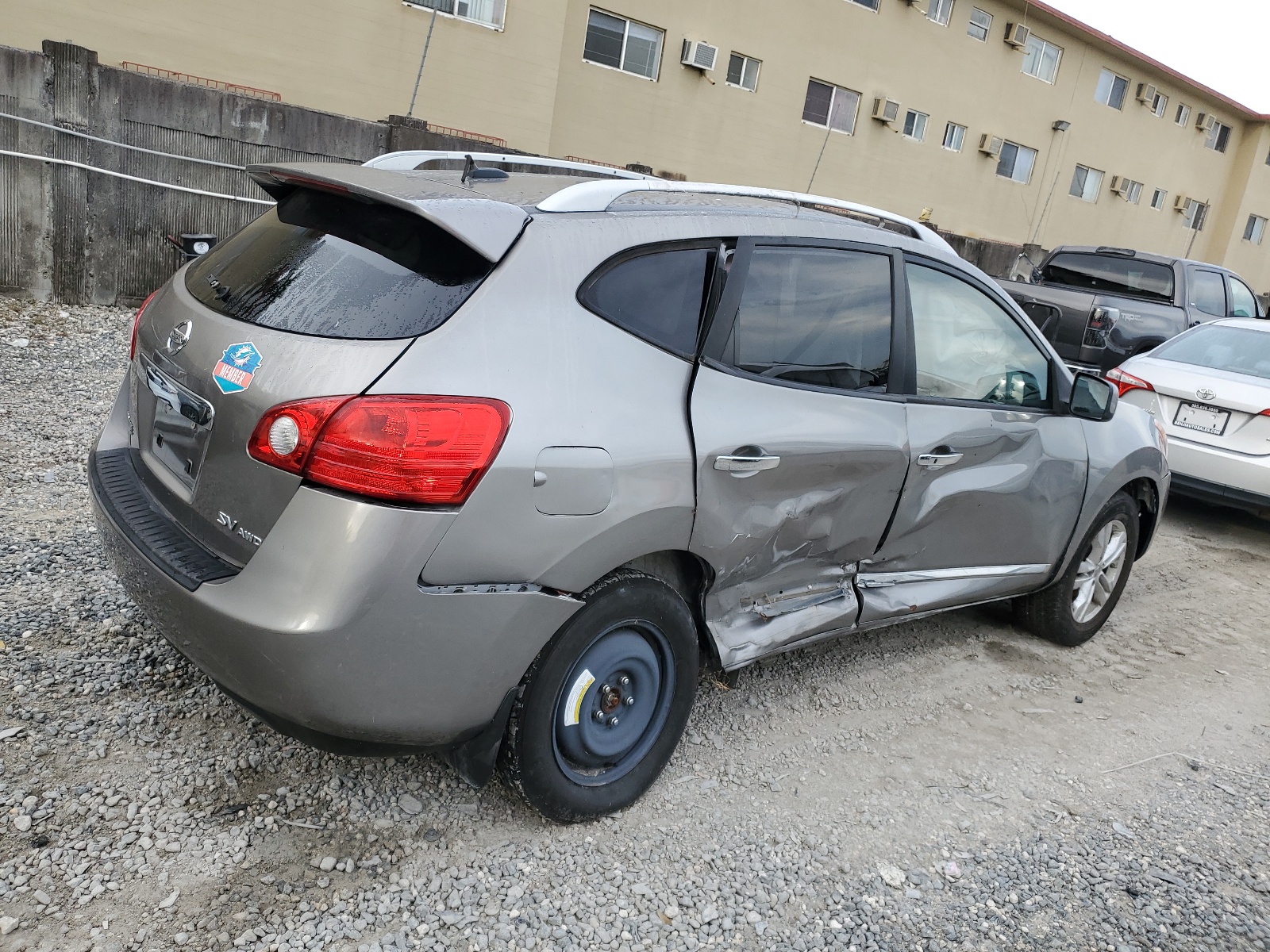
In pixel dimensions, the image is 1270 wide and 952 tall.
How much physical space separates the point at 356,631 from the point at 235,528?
0.46m

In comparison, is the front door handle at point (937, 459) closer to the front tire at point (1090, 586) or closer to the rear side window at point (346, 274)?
the front tire at point (1090, 586)

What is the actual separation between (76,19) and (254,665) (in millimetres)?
12697

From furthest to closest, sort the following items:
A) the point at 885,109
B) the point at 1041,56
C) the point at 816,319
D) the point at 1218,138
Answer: the point at 1218,138 → the point at 1041,56 → the point at 885,109 → the point at 816,319

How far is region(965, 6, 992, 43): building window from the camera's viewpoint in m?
22.1

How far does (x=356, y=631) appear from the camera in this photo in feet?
7.17

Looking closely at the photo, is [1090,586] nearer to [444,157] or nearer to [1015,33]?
[444,157]

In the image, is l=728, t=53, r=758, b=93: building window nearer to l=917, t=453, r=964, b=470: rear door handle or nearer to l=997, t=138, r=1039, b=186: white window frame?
l=997, t=138, r=1039, b=186: white window frame

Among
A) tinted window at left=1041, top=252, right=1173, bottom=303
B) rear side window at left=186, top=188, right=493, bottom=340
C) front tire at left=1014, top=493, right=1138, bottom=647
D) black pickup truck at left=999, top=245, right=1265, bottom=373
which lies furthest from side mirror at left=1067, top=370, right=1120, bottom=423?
tinted window at left=1041, top=252, right=1173, bottom=303

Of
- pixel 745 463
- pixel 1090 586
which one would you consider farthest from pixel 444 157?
pixel 1090 586

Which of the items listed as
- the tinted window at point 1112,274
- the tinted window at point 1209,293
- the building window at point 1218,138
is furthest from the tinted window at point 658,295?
the building window at point 1218,138

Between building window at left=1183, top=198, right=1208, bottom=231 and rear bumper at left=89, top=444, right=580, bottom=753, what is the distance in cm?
3473

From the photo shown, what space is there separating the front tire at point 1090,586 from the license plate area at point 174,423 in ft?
12.2

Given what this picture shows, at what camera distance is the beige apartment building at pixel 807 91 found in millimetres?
13039

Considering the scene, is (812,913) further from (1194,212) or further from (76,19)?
(1194,212)
